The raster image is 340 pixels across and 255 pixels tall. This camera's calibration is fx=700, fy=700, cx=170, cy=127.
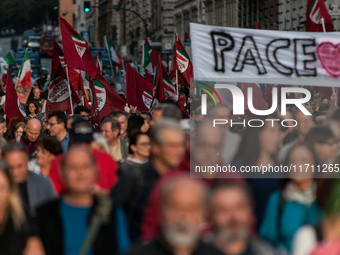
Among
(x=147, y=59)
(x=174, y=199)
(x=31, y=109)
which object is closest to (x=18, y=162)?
(x=174, y=199)

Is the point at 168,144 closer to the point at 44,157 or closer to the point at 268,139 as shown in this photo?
the point at 268,139

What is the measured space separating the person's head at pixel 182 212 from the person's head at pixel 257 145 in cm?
184

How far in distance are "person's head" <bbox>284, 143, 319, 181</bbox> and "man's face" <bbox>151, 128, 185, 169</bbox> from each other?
0.70 metres

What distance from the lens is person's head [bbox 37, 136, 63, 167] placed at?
612cm

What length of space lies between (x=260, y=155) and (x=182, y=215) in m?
1.96

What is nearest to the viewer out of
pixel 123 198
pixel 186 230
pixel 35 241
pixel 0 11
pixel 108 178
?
pixel 186 230

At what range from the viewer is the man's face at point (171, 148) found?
442 centimetres

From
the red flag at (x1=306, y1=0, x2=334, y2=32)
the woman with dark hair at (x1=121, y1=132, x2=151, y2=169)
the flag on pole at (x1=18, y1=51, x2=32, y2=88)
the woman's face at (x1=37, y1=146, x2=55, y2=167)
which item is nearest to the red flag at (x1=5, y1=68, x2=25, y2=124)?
the red flag at (x1=306, y1=0, x2=334, y2=32)

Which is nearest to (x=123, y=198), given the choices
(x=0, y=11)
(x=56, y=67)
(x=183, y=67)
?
(x=56, y=67)

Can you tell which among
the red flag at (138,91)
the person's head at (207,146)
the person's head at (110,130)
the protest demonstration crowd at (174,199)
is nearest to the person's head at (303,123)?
the protest demonstration crowd at (174,199)

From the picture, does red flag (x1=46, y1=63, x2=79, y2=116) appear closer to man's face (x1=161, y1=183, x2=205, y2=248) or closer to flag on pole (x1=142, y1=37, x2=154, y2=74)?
flag on pole (x1=142, y1=37, x2=154, y2=74)

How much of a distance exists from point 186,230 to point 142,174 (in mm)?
1264

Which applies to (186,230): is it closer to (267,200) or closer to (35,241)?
(35,241)

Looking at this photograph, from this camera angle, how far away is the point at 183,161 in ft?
15.1
